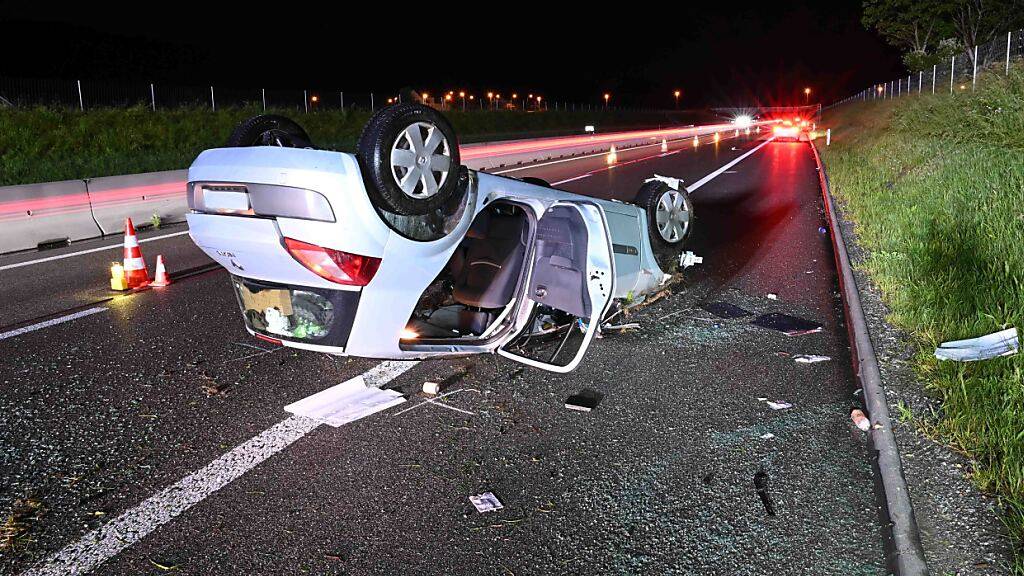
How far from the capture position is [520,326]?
16.4 ft

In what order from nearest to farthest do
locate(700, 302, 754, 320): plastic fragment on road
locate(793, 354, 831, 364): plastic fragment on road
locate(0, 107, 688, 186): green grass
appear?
locate(793, 354, 831, 364): plastic fragment on road < locate(700, 302, 754, 320): plastic fragment on road < locate(0, 107, 688, 186): green grass

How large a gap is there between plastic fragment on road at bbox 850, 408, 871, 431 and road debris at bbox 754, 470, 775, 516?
2.94 feet

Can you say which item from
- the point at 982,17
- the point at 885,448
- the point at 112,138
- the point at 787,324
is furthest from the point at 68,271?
the point at 982,17

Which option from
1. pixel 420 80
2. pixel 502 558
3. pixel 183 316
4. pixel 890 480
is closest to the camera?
pixel 502 558

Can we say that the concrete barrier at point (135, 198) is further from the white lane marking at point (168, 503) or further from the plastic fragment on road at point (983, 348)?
the plastic fragment on road at point (983, 348)

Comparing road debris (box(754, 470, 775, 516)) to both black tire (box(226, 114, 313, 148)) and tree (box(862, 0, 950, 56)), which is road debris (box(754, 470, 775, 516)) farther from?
tree (box(862, 0, 950, 56))

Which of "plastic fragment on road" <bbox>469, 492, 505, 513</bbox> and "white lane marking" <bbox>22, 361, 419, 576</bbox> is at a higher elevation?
"white lane marking" <bbox>22, 361, 419, 576</bbox>

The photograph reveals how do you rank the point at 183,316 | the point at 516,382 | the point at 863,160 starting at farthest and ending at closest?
the point at 863,160 → the point at 183,316 → the point at 516,382

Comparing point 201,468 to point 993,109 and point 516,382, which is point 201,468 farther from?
point 993,109

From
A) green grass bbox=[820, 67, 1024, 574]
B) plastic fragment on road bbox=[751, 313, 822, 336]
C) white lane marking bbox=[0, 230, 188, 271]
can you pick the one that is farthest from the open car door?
white lane marking bbox=[0, 230, 188, 271]

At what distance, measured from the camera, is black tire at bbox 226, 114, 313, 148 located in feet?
15.1

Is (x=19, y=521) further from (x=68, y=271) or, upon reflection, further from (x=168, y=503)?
(x=68, y=271)

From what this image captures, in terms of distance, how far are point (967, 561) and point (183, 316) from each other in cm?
602

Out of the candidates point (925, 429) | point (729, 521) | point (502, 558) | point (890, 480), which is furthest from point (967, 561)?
point (502, 558)
